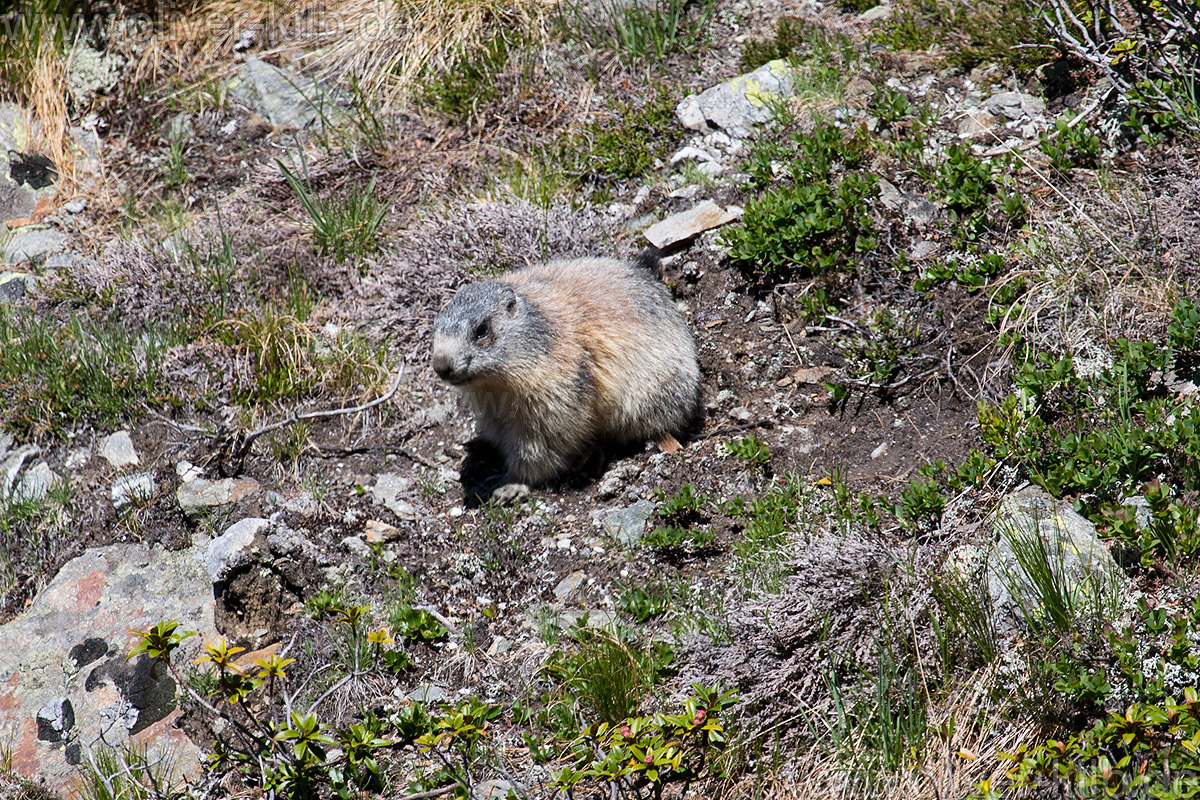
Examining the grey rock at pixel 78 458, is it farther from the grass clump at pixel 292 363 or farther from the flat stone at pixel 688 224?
the flat stone at pixel 688 224

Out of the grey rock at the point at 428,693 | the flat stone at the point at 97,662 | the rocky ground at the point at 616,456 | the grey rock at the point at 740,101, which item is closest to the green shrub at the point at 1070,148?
the rocky ground at the point at 616,456

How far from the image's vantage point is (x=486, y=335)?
19.8 ft

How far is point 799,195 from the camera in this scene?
7.09 metres

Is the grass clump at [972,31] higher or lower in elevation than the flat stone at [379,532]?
higher

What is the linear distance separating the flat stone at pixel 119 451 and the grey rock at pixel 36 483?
375 millimetres

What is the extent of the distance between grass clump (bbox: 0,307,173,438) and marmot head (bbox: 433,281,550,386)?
2761 mm

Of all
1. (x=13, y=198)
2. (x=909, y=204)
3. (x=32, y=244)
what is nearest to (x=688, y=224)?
(x=909, y=204)

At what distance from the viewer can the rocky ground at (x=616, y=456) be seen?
4.32m

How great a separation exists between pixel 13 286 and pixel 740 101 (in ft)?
23.3

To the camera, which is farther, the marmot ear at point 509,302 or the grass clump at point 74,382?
the grass clump at point 74,382

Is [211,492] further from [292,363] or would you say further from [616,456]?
[616,456]

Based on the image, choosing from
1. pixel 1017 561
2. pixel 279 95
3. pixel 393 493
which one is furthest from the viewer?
pixel 279 95

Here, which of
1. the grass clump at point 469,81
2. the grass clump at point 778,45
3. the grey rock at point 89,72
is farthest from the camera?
the grey rock at point 89,72

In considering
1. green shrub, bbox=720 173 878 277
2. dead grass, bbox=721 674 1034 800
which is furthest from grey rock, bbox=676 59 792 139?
dead grass, bbox=721 674 1034 800
